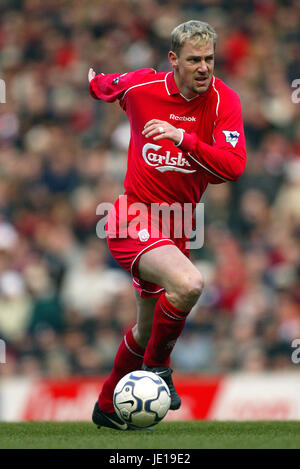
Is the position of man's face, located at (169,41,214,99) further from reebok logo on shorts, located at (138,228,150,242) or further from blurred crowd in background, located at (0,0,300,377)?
blurred crowd in background, located at (0,0,300,377)

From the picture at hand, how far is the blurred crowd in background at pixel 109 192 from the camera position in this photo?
1055 centimetres

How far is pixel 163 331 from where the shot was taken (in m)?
6.25

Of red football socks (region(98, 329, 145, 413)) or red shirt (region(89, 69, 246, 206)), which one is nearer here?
red shirt (region(89, 69, 246, 206))

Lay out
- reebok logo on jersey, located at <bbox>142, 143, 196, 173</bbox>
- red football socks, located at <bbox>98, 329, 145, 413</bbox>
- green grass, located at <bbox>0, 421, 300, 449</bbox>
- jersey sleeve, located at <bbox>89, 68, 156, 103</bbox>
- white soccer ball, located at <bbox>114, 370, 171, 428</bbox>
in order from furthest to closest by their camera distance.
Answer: red football socks, located at <bbox>98, 329, 145, 413</bbox>
jersey sleeve, located at <bbox>89, 68, 156, 103</bbox>
reebok logo on jersey, located at <bbox>142, 143, 196, 173</bbox>
white soccer ball, located at <bbox>114, 370, 171, 428</bbox>
green grass, located at <bbox>0, 421, 300, 449</bbox>

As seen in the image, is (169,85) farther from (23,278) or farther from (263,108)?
(263,108)

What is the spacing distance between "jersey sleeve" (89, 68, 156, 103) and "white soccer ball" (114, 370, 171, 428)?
6.56 feet

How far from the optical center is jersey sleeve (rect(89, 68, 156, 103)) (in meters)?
6.73

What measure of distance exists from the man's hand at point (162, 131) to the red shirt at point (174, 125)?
0.77 feet

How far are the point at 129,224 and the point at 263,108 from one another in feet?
22.0

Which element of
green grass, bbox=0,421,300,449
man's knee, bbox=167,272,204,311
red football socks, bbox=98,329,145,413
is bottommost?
green grass, bbox=0,421,300,449

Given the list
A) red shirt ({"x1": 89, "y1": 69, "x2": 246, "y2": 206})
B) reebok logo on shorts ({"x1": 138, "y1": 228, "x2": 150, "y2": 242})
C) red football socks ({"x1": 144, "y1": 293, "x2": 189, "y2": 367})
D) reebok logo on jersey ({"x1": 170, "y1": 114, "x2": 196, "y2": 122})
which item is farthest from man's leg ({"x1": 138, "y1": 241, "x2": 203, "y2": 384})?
reebok logo on jersey ({"x1": 170, "y1": 114, "x2": 196, "y2": 122})

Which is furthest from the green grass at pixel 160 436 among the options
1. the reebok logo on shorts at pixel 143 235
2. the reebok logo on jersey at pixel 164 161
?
the reebok logo on jersey at pixel 164 161

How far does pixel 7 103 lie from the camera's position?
44.8ft
